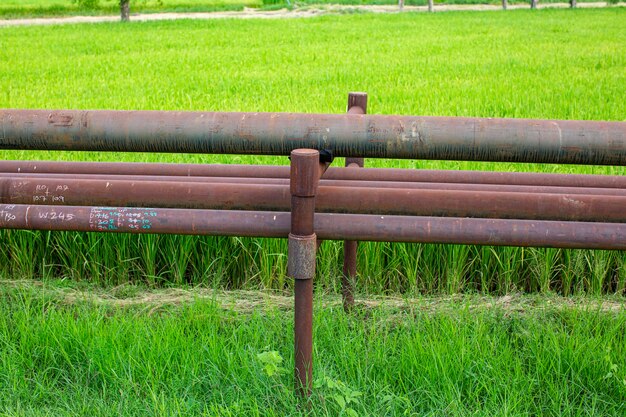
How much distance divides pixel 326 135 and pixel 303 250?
0.33 meters

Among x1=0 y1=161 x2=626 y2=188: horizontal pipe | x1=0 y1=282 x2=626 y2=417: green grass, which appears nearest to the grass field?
x1=0 y1=161 x2=626 y2=188: horizontal pipe

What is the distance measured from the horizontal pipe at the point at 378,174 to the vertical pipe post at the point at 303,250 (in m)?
0.63

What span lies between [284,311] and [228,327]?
1.28 feet

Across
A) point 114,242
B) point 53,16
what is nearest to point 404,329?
point 114,242

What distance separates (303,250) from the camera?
213 cm

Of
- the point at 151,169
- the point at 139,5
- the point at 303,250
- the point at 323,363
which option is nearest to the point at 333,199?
the point at 303,250

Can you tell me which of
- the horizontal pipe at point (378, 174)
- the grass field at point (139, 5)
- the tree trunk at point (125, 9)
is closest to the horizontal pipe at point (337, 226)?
the horizontal pipe at point (378, 174)

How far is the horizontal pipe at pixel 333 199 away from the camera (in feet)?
7.28

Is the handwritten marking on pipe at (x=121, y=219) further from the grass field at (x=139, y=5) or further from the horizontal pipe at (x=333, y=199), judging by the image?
the grass field at (x=139, y=5)

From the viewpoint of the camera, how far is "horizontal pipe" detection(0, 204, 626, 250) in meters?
2.15

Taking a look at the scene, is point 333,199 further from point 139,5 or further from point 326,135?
point 139,5

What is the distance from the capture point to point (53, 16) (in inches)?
1152

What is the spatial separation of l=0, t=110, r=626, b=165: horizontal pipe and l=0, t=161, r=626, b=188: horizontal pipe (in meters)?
0.61

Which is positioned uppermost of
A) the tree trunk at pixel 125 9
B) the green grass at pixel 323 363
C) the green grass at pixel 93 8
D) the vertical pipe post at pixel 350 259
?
the green grass at pixel 93 8
